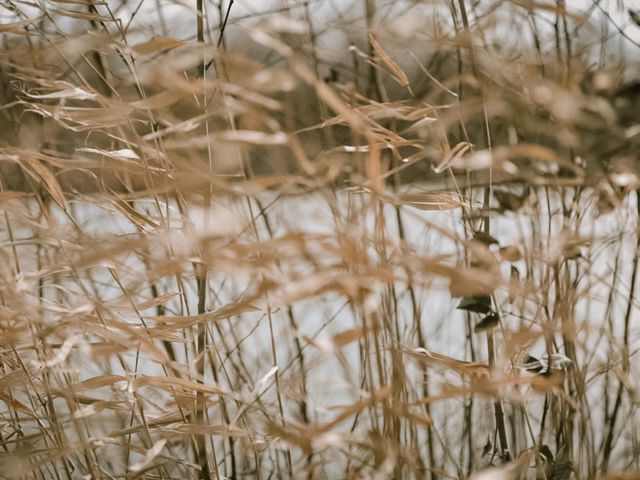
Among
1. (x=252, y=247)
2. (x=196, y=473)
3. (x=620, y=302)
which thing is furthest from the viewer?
(x=620, y=302)

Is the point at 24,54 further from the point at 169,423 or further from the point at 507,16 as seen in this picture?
the point at 507,16

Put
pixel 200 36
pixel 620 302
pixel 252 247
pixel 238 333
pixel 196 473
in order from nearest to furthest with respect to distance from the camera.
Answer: pixel 252 247
pixel 200 36
pixel 196 473
pixel 238 333
pixel 620 302

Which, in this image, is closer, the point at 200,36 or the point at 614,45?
the point at 200,36

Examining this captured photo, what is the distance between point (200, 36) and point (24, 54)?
11 centimetres

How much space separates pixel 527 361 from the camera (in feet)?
1.35

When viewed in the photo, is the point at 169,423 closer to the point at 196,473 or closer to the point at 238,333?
the point at 196,473

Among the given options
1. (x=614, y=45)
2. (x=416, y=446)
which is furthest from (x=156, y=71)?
(x=614, y=45)

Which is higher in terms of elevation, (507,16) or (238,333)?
(507,16)

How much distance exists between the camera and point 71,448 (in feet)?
0.93

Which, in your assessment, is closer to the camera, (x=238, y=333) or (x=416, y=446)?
(x=416, y=446)

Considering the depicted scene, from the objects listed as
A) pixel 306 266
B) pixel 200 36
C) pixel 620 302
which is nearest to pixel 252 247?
pixel 306 266

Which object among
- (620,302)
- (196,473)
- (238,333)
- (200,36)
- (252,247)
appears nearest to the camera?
(252,247)

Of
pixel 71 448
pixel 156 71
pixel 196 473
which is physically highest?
pixel 156 71

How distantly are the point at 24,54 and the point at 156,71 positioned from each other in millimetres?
171
